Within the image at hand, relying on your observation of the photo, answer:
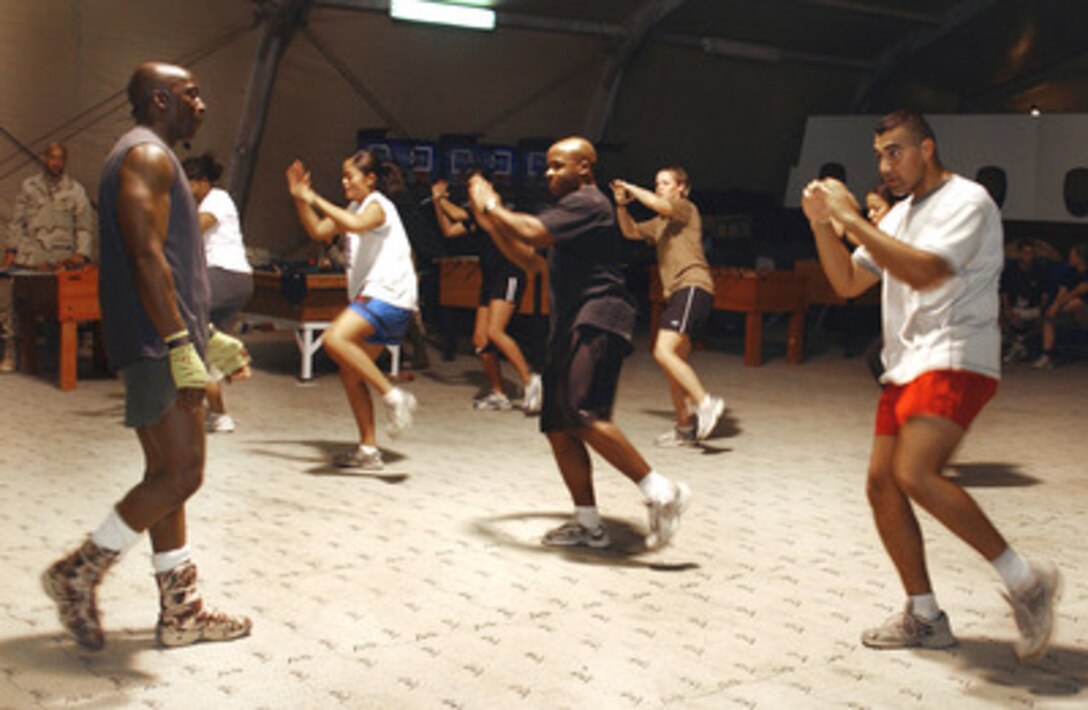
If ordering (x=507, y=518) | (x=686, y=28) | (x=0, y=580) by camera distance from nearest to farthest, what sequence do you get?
1. (x=0, y=580)
2. (x=507, y=518)
3. (x=686, y=28)

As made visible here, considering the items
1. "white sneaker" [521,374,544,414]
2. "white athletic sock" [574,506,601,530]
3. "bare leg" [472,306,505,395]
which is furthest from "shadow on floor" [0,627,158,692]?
"bare leg" [472,306,505,395]

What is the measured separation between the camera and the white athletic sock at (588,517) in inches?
236

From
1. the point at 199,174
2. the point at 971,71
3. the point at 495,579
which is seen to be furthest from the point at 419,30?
the point at 495,579

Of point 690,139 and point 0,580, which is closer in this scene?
point 0,580

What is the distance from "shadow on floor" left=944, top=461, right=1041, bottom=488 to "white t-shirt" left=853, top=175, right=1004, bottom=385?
3.60m

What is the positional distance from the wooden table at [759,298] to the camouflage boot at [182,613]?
30.5ft

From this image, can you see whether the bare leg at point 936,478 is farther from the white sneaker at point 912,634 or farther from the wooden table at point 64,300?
the wooden table at point 64,300

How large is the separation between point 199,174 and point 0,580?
12.4ft

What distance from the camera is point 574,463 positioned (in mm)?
5871

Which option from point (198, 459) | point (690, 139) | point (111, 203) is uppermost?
point (690, 139)

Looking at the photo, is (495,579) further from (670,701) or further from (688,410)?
(688,410)

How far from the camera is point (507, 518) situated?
660 cm

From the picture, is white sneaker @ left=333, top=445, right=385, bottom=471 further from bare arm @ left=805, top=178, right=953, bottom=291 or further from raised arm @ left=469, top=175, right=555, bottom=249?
bare arm @ left=805, top=178, right=953, bottom=291

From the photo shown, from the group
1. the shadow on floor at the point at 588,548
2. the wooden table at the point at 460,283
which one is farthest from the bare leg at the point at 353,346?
the wooden table at the point at 460,283
